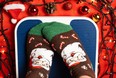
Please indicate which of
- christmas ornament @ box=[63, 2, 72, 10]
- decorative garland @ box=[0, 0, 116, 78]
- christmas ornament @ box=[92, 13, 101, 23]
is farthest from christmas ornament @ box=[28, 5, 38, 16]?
christmas ornament @ box=[92, 13, 101, 23]

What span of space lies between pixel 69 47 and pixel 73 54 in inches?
1.4

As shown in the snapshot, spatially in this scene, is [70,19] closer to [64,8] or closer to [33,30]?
[64,8]

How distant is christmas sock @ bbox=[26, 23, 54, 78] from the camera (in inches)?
38.8

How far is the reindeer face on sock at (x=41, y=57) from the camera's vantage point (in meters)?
1.02

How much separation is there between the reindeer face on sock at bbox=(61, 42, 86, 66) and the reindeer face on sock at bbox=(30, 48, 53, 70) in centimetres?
6

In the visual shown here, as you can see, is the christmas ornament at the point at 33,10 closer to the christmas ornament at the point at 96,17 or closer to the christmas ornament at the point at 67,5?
the christmas ornament at the point at 67,5

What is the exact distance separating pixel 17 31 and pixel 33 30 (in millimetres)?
73

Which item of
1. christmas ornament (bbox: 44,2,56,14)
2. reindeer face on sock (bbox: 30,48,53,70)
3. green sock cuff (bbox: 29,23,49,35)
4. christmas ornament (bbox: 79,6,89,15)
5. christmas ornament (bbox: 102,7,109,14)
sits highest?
christmas ornament (bbox: 44,2,56,14)

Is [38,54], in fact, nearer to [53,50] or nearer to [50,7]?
[53,50]

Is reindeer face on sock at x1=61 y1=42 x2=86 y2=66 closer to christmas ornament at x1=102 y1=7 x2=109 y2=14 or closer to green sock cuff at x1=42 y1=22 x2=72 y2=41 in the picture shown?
green sock cuff at x1=42 y1=22 x2=72 y2=41

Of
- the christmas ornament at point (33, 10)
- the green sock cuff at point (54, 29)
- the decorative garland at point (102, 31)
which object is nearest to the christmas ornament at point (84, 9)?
the decorative garland at point (102, 31)

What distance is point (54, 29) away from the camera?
1.07 m

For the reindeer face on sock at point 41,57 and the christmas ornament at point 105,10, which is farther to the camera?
the christmas ornament at point 105,10

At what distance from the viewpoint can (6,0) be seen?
3.69 feet
